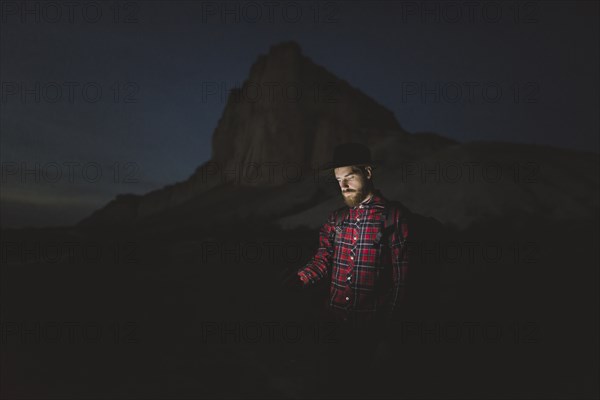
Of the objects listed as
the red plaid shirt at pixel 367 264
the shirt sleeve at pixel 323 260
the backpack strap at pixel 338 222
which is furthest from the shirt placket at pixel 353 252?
the shirt sleeve at pixel 323 260

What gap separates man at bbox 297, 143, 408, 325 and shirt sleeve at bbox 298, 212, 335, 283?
1 cm

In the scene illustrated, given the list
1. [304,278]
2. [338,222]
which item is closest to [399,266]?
[338,222]

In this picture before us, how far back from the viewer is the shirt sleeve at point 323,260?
2.66m

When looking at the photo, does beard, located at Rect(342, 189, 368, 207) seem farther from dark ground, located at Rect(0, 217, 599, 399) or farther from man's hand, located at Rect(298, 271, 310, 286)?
dark ground, located at Rect(0, 217, 599, 399)

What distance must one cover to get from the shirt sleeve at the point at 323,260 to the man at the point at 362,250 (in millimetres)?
11

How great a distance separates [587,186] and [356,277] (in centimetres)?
2824

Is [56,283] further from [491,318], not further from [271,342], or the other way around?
[491,318]

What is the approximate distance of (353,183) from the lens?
100 inches

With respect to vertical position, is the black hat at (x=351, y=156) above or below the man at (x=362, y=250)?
above

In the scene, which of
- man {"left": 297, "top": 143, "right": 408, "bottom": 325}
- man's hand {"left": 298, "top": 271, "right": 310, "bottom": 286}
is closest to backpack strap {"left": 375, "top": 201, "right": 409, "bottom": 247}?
man {"left": 297, "top": 143, "right": 408, "bottom": 325}

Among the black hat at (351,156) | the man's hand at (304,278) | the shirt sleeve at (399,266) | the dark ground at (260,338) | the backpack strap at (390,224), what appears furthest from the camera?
A: the dark ground at (260,338)

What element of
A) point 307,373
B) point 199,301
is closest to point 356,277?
point 307,373

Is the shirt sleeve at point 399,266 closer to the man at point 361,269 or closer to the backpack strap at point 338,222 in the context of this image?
the man at point 361,269

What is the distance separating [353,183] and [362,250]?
0.47 meters
